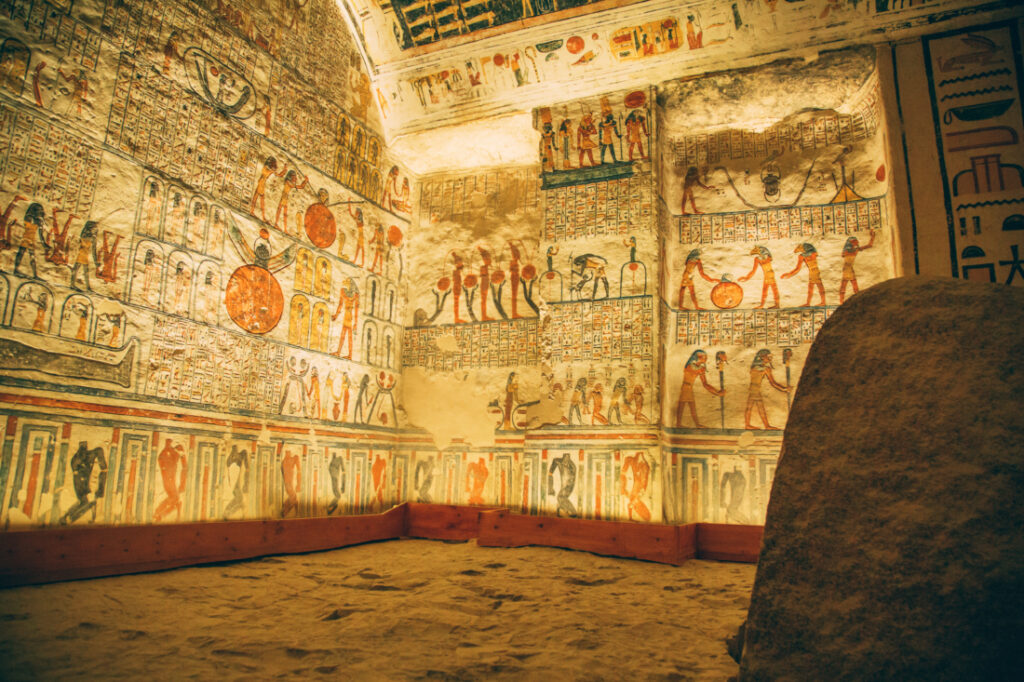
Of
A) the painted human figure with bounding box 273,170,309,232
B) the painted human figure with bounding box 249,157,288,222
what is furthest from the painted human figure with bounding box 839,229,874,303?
the painted human figure with bounding box 249,157,288,222

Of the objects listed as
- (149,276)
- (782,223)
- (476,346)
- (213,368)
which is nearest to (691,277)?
(782,223)

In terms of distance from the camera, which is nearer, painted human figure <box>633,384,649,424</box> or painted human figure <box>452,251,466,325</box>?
painted human figure <box>633,384,649,424</box>

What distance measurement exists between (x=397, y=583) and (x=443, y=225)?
4103 millimetres

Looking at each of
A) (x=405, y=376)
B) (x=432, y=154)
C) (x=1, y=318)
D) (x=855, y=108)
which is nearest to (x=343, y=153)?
(x=432, y=154)

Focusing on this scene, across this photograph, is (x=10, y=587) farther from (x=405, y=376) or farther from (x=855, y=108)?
(x=855, y=108)

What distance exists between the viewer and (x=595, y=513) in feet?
16.9

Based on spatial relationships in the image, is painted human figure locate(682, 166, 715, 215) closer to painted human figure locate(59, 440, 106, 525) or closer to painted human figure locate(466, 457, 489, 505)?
painted human figure locate(466, 457, 489, 505)

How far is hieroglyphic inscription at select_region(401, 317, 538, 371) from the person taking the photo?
20.6ft

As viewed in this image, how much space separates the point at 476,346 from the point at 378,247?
Answer: 1369 mm

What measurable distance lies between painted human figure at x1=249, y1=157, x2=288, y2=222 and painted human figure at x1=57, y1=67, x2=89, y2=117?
127 cm

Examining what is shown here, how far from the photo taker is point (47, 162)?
11.7 ft

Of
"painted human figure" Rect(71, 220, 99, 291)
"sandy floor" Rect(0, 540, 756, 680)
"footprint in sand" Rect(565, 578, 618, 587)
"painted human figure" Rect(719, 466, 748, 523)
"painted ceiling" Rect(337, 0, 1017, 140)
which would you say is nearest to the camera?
"sandy floor" Rect(0, 540, 756, 680)

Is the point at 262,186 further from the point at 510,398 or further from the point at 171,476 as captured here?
the point at 510,398

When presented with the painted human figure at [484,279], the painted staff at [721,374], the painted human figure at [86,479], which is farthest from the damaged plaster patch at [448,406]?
the painted human figure at [86,479]
